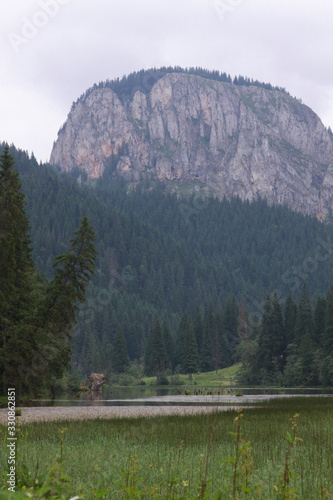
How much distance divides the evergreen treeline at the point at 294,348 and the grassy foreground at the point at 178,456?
66.0m

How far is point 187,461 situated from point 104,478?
10.2 feet

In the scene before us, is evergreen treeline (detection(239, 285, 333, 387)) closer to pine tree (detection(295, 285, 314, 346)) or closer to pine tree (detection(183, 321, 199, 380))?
pine tree (detection(295, 285, 314, 346))

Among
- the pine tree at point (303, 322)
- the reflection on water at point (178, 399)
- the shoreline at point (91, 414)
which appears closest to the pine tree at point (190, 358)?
the pine tree at point (303, 322)

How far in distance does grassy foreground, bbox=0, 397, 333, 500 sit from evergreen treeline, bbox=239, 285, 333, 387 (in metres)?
66.0

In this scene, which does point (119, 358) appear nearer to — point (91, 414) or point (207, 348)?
point (207, 348)

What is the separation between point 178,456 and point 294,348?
298 ft

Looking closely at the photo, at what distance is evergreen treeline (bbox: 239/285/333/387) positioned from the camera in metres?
88.2

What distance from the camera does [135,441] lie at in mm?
17484

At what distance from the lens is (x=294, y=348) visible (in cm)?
10075

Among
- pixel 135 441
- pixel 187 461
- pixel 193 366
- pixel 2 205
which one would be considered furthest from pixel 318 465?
pixel 193 366

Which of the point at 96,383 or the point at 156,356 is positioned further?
the point at 156,356

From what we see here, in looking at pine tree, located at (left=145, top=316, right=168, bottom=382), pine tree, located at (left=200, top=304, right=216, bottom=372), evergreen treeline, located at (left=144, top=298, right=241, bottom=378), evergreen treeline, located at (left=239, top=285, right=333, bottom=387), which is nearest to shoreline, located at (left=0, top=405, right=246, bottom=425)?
evergreen treeline, located at (left=239, top=285, right=333, bottom=387)

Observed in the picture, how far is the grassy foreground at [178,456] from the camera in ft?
29.2

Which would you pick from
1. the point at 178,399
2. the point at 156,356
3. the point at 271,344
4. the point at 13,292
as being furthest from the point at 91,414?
the point at 156,356
